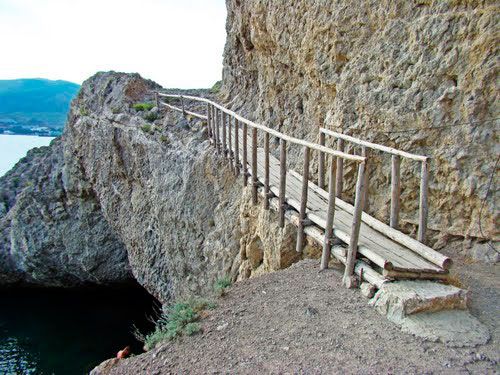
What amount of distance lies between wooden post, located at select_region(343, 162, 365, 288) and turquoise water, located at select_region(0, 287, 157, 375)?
14663mm

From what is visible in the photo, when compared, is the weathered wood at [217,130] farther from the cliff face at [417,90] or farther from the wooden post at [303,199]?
the wooden post at [303,199]

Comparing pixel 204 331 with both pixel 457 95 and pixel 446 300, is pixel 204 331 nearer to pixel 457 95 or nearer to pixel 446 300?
pixel 446 300

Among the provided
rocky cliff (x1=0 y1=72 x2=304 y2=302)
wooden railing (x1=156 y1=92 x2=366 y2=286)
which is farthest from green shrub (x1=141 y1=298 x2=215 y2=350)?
rocky cliff (x1=0 y1=72 x2=304 y2=302)

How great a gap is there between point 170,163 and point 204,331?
8802 mm

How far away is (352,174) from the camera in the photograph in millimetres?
8164

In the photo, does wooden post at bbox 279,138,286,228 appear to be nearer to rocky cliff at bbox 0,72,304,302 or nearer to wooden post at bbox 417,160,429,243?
rocky cliff at bbox 0,72,304,302

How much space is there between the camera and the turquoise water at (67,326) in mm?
18531

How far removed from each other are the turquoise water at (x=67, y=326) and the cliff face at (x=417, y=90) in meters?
14.4

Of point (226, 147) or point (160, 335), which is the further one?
point (226, 147)

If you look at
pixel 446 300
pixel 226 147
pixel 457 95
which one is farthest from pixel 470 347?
pixel 226 147

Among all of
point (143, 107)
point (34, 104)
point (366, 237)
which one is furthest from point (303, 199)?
point (34, 104)

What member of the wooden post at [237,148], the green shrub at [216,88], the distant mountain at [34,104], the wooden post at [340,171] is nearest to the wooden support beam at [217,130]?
the wooden post at [237,148]

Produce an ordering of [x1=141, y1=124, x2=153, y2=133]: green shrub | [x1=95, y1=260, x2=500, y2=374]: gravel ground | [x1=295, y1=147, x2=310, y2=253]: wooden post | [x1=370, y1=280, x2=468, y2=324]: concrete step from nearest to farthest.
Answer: [x1=95, y1=260, x2=500, y2=374]: gravel ground
[x1=370, y1=280, x2=468, y2=324]: concrete step
[x1=295, y1=147, x2=310, y2=253]: wooden post
[x1=141, y1=124, x2=153, y2=133]: green shrub

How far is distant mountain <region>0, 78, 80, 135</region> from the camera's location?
85.9 metres
